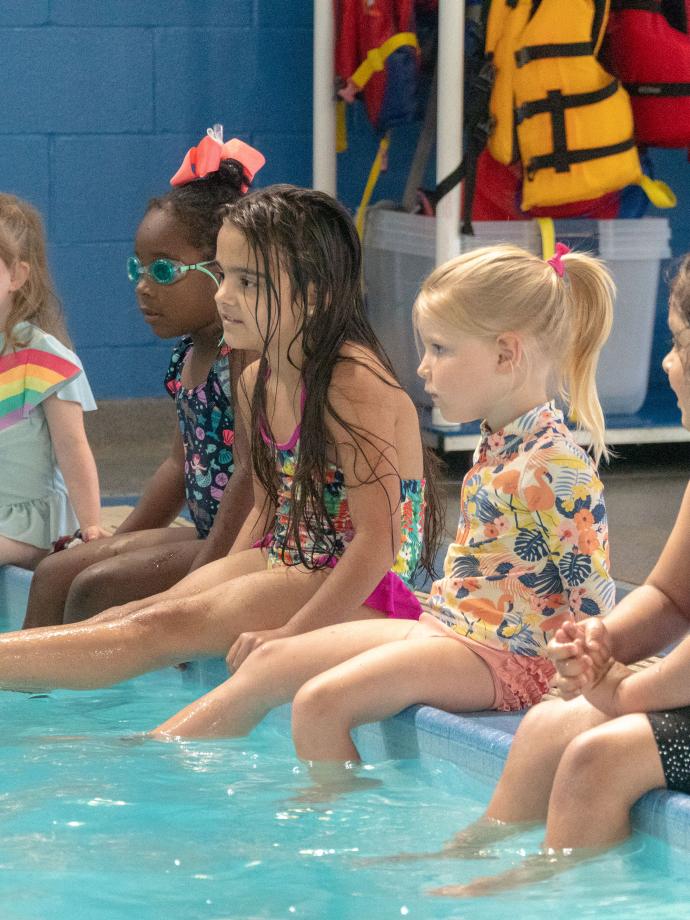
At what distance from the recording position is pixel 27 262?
12.4 feet

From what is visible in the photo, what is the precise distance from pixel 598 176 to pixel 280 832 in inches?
133

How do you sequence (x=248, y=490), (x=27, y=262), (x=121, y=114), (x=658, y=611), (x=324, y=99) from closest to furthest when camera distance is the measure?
(x=658, y=611) → (x=248, y=490) → (x=27, y=262) → (x=324, y=99) → (x=121, y=114)

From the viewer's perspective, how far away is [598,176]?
5.19m

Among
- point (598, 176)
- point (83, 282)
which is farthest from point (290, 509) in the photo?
point (83, 282)

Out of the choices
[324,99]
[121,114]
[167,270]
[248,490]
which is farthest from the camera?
[121,114]

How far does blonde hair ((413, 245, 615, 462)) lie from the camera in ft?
8.18

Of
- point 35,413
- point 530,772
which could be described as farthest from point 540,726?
point 35,413

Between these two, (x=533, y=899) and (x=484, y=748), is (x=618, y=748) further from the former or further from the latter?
(x=484, y=748)

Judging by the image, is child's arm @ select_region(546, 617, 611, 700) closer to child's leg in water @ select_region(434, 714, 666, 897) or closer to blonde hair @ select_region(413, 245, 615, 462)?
child's leg in water @ select_region(434, 714, 666, 897)

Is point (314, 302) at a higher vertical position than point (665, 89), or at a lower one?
lower

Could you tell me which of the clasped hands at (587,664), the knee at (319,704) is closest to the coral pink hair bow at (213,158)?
the knee at (319,704)

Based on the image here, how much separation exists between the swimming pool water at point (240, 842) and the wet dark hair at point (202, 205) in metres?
1.10

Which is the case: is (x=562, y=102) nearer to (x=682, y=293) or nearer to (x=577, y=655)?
(x=682, y=293)

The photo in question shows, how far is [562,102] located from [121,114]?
1749mm
